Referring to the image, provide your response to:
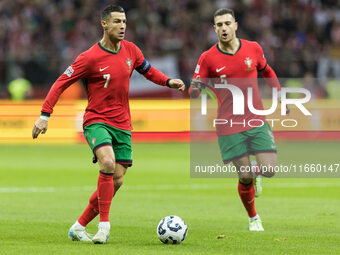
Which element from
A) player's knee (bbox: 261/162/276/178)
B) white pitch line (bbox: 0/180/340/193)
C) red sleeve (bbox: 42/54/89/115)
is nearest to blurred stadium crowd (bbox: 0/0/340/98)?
white pitch line (bbox: 0/180/340/193)

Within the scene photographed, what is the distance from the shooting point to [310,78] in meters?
24.9

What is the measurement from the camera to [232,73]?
976 centimetres

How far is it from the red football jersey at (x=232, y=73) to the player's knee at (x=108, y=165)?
192 cm

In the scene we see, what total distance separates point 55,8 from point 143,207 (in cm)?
1869

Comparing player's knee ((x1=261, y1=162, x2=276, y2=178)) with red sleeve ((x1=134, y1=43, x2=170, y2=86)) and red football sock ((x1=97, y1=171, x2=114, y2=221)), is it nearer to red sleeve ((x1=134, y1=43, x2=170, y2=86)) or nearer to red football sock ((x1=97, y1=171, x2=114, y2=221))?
red sleeve ((x1=134, y1=43, x2=170, y2=86))

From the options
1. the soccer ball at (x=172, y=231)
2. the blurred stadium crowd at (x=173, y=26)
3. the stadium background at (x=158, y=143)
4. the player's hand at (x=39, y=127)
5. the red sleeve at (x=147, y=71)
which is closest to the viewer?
the player's hand at (x=39, y=127)

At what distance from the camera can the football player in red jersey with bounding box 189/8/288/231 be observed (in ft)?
32.0

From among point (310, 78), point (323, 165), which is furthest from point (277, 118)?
point (310, 78)

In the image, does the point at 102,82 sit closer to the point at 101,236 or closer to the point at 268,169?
the point at 101,236

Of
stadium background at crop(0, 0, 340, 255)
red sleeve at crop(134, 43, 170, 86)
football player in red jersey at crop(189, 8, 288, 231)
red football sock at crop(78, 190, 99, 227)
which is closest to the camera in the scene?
red football sock at crop(78, 190, 99, 227)

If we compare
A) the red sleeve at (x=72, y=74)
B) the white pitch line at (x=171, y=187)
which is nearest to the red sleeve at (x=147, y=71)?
the red sleeve at (x=72, y=74)

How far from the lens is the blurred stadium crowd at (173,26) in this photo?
91.1ft

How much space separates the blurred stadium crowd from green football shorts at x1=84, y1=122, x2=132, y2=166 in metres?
17.6

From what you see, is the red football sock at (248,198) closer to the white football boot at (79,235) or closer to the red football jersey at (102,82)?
the red football jersey at (102,82)
